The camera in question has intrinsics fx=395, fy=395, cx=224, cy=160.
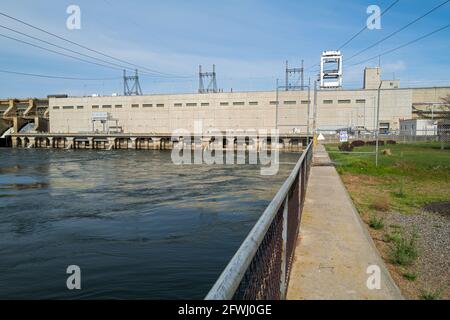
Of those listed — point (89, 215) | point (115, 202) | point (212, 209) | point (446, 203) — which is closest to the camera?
point (446, 203)

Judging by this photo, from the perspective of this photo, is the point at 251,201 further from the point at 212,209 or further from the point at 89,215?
the point at 89,215

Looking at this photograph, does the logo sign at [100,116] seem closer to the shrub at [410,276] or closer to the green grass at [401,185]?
the green grass at [401,185]

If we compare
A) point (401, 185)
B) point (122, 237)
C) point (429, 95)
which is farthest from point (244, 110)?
point (122, 237)

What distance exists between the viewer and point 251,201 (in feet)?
56.9

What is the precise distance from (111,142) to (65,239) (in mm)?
71590

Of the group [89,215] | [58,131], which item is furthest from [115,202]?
[58,131]

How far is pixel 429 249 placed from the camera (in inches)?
308

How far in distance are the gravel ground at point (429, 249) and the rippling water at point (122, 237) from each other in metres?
3.87

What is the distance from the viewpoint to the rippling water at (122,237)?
807 centimetres

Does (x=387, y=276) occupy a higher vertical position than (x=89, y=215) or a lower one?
higher

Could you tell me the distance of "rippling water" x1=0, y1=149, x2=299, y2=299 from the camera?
8070 millimetres

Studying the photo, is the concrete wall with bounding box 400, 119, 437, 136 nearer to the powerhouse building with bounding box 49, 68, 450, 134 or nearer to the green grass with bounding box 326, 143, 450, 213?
the powerhouse building with bounding box 49, 68, 450, 134

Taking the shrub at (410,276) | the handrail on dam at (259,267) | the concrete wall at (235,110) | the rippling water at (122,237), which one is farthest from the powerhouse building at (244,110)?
the handrail on dam at (259,267)

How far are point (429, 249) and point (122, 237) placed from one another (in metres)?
7.89
